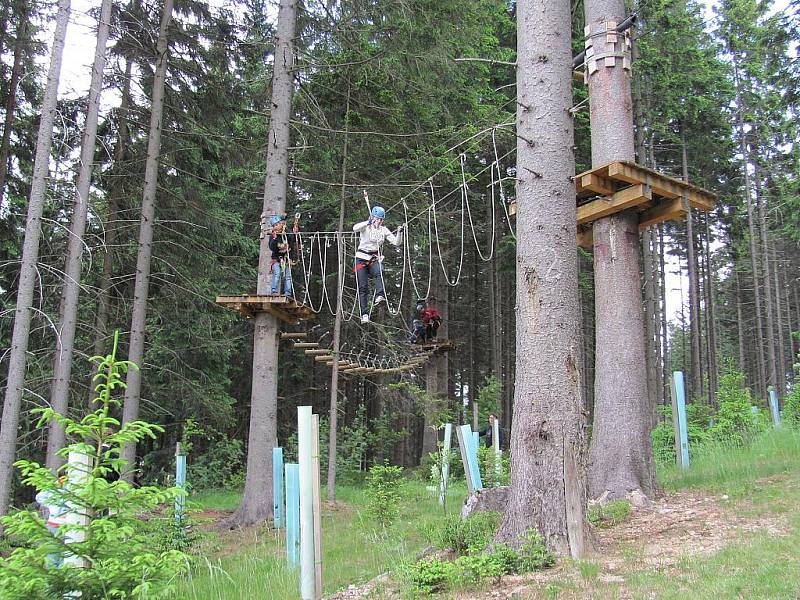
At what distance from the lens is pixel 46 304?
12.6 metres

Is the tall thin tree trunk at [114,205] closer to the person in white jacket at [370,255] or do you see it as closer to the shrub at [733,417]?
the person in white jacket at [370,255]

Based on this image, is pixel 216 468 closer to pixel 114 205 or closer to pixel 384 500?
pixel 114 205

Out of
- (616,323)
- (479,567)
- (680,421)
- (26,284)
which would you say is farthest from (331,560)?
(26,284)

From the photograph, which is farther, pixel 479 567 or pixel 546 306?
pixel 546 306

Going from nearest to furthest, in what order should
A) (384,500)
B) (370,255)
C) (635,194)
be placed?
(635,194) < (384,500) < (370,255)

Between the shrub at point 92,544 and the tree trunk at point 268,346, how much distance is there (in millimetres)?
7342

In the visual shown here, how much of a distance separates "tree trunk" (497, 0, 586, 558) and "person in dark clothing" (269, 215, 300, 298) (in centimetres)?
569

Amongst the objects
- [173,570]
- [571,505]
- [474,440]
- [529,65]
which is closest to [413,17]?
[529,65]

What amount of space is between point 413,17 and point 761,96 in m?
16.5

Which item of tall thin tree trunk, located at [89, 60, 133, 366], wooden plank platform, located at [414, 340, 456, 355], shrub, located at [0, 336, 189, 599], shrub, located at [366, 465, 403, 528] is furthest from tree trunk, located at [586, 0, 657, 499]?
tall thin tree trunk, located at [89, 60, 133, 366]

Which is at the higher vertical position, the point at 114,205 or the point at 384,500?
the point at 114,205

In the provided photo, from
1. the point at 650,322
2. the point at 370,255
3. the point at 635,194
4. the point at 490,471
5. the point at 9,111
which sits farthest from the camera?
the point at 650,322

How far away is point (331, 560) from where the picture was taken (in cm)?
669

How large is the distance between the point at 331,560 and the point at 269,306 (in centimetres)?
475
